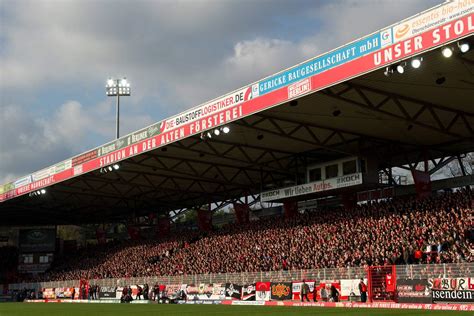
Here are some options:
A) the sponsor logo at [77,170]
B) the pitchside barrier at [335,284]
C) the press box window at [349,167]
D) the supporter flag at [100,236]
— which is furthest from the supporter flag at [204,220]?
the press box window at [349,167]

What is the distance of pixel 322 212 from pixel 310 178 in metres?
3.08

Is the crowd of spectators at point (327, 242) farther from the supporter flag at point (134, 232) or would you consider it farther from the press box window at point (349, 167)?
the supporter flag at point (134, 232)

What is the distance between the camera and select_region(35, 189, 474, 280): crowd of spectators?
29312 mm

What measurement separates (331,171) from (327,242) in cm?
483

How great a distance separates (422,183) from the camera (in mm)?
35938

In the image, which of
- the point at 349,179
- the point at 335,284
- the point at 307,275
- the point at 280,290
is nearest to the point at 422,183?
the point at 349,179

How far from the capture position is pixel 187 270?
44.5 m

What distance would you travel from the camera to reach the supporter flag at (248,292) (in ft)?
113

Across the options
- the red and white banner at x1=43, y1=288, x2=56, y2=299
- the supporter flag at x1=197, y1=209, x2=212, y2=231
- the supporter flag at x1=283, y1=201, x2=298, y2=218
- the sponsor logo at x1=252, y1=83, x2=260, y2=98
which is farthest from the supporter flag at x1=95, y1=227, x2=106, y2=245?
the sponsor logo at x1=252, y1=83, x2=260, y2=98

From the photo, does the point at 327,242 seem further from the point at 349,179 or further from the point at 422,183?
the point at 422,183

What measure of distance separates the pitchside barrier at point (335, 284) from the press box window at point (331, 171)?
26.4ft

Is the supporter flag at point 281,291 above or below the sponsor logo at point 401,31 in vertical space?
below

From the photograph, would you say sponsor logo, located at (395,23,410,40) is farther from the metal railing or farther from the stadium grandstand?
the metal railing

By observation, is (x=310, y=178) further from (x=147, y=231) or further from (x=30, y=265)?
(x=30, y=265)
